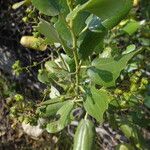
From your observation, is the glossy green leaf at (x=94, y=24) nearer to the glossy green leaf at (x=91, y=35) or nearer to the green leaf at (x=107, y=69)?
the glossy green leaf at (x=91, y=35)

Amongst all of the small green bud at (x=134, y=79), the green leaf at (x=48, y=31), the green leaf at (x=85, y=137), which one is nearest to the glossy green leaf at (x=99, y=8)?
the green leaf at (x=48, y=31)

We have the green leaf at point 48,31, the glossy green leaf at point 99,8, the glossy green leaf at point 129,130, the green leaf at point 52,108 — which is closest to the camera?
the glossy green leaf at point 99,8

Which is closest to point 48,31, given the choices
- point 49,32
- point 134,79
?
point 49,32

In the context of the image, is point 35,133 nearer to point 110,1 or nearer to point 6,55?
point 6,55

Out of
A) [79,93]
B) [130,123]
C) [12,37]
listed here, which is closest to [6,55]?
[12,37]

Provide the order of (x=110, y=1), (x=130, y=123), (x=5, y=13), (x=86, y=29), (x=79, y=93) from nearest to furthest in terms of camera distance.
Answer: (x=110, y=1) < (x=86, y=29) < (x=79, y=93) < (x=130, y=123) < (x=5, y=13)

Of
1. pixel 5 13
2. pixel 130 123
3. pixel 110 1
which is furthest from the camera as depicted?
pixel 5 13

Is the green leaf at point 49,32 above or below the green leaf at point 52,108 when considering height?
above
